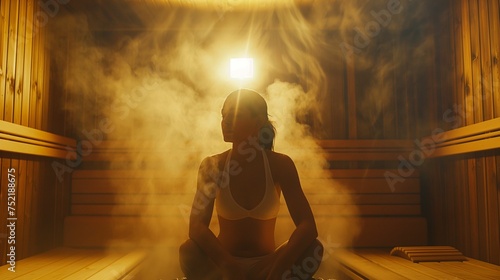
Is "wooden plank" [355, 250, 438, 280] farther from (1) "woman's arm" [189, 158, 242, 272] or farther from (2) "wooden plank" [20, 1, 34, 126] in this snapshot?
(2) "wooden plank" [20, 1, 34, 126]

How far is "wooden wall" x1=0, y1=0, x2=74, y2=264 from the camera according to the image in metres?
3.57

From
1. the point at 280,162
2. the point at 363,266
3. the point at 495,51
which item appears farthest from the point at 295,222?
the point at 495,51

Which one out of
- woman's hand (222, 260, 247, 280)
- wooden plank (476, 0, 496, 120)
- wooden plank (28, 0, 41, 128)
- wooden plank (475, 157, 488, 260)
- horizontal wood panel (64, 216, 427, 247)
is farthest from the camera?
horizontal wood panel (64, 216, 427, 247)

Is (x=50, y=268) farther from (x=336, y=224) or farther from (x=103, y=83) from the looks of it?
(x=336, y=224)

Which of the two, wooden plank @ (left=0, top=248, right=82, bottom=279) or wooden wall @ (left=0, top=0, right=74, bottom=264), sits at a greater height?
wooden wall @ (left=0, top=0, right=74, bottom=264)

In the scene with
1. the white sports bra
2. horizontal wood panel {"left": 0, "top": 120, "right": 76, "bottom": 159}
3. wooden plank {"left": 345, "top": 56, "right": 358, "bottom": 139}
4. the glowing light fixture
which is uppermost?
the glowing light fixture

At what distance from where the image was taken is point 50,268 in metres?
3.52

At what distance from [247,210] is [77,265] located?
1.92 metres

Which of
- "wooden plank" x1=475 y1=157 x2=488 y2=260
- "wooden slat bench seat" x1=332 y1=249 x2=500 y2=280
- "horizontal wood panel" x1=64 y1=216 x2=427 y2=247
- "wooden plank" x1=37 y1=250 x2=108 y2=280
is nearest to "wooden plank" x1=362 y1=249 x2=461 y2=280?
"wooden slat bench seat" x1=332 y1=249 x2=500 y2=280

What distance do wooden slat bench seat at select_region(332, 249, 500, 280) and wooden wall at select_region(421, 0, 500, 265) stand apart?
312 millimetres

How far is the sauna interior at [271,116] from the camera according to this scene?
153 inches

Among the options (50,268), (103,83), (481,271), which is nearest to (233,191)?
(50,268)

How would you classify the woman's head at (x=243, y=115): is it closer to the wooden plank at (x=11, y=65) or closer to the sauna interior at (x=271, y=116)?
the sauna interior at (x=271, y=116)

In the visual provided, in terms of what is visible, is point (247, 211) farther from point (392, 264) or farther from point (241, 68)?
point (241, 68)
